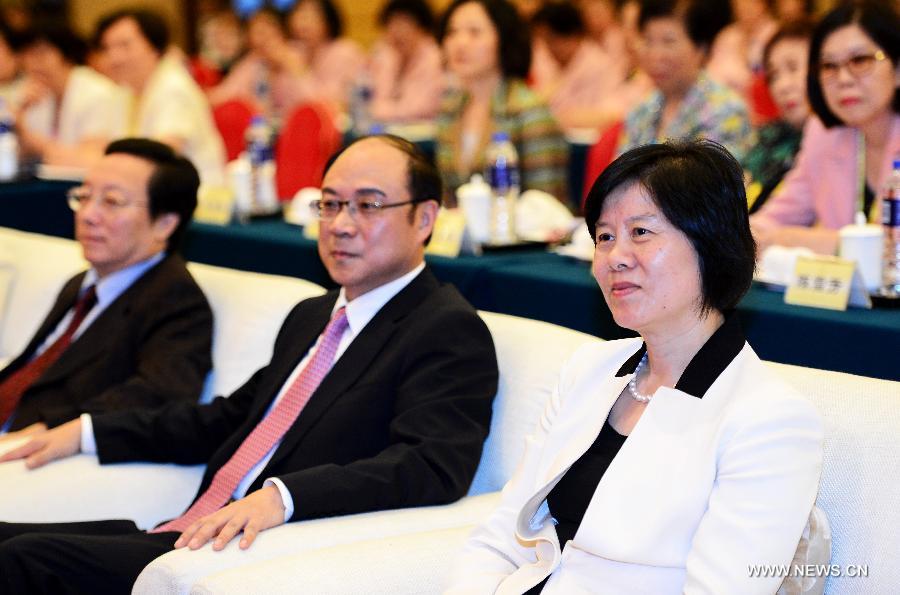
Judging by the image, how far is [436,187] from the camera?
2.41 meters

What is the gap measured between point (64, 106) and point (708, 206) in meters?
4.54

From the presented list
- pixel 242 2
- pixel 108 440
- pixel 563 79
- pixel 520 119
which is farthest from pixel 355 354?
pixel 242 2

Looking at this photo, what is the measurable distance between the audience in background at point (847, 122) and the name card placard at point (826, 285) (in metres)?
0.20

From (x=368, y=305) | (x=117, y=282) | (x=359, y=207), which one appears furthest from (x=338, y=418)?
(x=117, y=282)

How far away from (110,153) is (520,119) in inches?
61.0

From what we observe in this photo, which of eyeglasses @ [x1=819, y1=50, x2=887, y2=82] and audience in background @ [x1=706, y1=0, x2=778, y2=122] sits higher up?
audience in background @ [x1=706, y1=0, x2=778, y2=122]

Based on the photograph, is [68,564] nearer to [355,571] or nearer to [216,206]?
[355,571]

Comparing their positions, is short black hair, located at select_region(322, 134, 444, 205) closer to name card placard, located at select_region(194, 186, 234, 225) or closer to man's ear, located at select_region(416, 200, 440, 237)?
man's ear, located at select_region(416, 200, 440, 237)

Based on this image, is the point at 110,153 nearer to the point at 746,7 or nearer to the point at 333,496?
the point at 333,496

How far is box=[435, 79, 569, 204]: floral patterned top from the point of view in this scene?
13.1 feet

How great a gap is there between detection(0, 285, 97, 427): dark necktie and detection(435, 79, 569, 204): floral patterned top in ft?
4.32

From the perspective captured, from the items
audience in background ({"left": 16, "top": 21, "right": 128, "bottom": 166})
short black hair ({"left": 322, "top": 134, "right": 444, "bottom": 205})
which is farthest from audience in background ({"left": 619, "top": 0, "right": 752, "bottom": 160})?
audience in background ({"left": 16, "top": 21, "right": 128, "bottom": 166})

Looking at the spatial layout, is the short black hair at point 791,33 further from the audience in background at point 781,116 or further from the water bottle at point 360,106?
the water bottle at point 360,106

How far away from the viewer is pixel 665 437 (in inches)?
61.1
